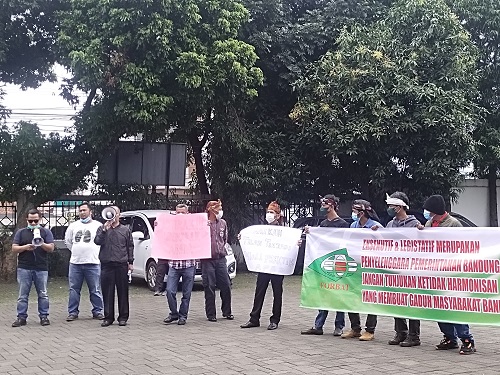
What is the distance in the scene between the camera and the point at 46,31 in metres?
16.4

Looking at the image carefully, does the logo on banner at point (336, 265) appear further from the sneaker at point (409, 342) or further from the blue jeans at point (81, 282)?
the blue jeans at point (81, 282)

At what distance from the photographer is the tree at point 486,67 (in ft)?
59.9

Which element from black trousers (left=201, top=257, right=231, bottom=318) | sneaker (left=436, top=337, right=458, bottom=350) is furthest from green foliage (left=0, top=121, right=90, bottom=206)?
sneaker (left=436, top=337, right=458, bottom=350)

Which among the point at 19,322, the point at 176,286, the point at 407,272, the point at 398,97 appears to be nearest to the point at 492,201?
the point at 398,97

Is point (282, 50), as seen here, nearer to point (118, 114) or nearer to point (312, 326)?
point (118, 114)

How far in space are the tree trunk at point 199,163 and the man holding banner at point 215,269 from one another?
321 inches

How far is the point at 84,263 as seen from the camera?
35.0 ft

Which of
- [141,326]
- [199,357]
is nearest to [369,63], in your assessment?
[141,326]

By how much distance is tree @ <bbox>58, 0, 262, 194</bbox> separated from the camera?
1440cm

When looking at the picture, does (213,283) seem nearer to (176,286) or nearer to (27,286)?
(176,286)

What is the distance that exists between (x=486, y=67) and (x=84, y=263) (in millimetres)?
12975

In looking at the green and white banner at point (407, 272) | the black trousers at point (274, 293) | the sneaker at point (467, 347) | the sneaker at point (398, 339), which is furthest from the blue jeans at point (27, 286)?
the sneaker at point (467, 347)

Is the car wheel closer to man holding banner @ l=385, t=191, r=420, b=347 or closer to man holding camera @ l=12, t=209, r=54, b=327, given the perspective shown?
man holding camera @ l=12, t=209, r=54, b=327

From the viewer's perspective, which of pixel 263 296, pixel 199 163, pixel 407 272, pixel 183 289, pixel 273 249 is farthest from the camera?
pixel 199 163
